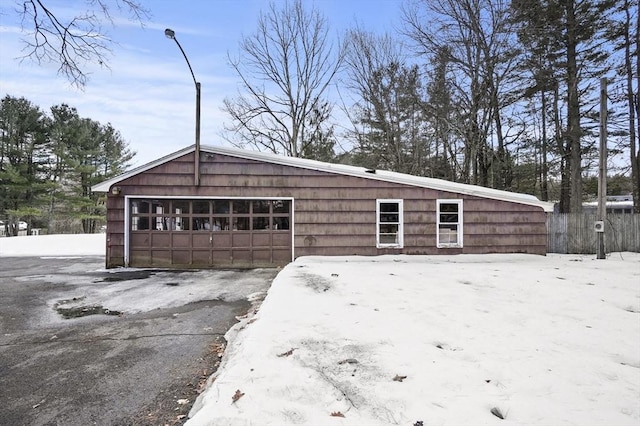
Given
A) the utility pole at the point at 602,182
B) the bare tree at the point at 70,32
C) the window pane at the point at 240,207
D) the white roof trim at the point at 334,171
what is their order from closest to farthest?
the bare tree at the point at 70,32 → the white roof trim at the point at 334,171 → the window pane at the point at 240,207 → the utility pole at the point at 602,182

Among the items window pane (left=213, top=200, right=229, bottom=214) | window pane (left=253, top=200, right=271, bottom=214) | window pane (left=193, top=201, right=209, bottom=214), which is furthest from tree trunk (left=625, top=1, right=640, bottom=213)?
window pane (left=193, top=201, right=209, bottom=214)

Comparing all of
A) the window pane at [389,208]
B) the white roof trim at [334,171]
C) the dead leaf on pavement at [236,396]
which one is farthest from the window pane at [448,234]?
the dead leaf on pavement at [236,396]

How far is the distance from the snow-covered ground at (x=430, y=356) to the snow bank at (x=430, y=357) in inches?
0.5

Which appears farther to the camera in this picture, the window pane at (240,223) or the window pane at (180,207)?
the window pane at (240,223)

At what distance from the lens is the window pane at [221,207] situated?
31.9 ft

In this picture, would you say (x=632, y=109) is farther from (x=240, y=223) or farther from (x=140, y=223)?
(x=140, y=223)

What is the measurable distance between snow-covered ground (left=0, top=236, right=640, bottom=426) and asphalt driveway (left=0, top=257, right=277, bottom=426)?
41 centimetres

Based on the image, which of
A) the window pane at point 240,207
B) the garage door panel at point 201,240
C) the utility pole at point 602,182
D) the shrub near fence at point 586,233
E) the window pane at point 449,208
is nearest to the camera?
the garage door panel at point 201,240

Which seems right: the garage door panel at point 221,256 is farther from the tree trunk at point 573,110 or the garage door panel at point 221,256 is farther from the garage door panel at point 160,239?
the tree trunk at point 573,110

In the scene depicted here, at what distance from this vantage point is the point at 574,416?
229 centimetres

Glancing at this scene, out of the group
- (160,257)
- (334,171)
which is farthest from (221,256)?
(334,171)

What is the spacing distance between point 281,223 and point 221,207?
173 centimetres

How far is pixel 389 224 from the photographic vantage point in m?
10.1

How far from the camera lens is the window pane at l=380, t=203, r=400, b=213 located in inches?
394
